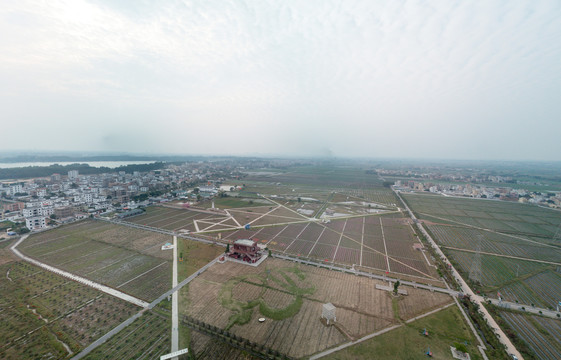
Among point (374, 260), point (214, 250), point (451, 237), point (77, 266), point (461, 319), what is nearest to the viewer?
point (461, 319)

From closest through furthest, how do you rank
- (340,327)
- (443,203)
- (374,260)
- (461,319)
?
(340,327), (461,319), (374,260), (443,203)

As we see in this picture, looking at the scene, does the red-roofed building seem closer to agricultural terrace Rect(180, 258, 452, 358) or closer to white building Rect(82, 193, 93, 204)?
agricultural terrace Rect(180, 258, 452, 358)

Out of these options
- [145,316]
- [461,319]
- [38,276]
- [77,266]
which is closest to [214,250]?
[145,316]

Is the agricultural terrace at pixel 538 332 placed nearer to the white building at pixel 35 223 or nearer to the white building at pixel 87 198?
the white building at pixel 35 223

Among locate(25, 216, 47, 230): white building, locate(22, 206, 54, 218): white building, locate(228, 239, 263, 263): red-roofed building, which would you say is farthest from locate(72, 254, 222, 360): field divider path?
locate(22, 206, 54, 218): white building

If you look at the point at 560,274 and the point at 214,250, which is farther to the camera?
the point at 214,250

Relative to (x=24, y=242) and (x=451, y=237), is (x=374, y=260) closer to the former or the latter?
(x=451, y=237)

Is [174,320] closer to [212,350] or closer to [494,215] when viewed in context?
[212,350]
